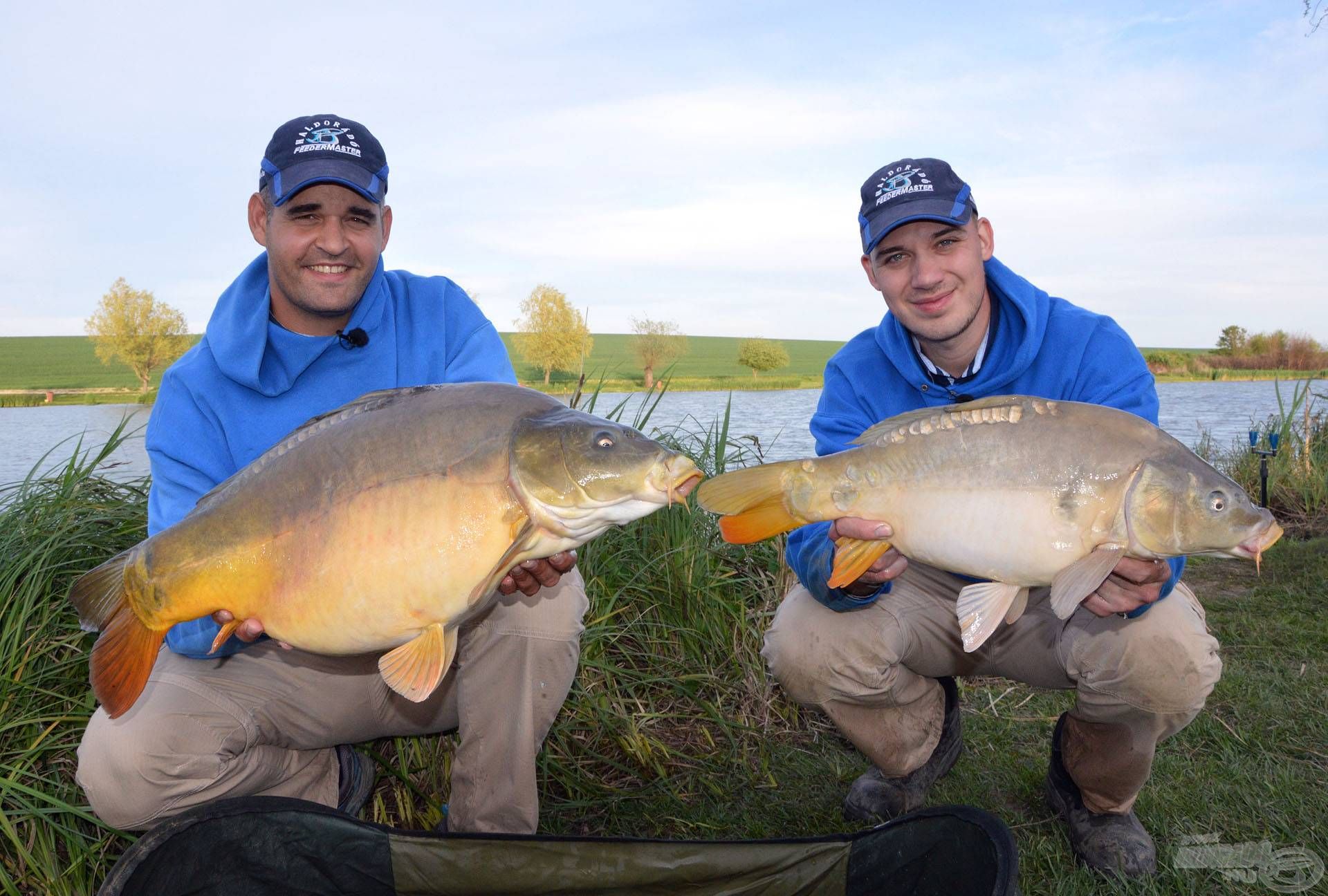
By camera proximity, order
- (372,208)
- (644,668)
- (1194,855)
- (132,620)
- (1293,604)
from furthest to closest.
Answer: (1293,604) < (644,668) < (372,208) < (1194,855) < (132,620)

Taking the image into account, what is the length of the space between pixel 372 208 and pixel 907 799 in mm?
2042

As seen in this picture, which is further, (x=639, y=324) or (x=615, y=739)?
(x=639, y=324)

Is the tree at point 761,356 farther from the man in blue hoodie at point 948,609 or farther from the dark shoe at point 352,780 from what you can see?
the dark shoe at point 352,780

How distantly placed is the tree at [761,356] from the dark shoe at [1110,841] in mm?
41466

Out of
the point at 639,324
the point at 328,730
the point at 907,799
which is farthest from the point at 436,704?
the point at 639,324

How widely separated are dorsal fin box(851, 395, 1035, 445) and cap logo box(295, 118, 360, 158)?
145 centimetres

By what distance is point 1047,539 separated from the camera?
1.72 metres

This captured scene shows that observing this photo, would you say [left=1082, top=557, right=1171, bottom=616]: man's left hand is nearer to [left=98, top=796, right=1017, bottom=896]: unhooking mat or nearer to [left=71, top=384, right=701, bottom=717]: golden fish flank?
[left=98, top=796, right=1017, bottom=896]: unhooking mat

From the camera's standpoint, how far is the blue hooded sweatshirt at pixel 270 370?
2.17 meters

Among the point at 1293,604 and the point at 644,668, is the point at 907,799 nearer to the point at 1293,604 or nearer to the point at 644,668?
the point at 644,668

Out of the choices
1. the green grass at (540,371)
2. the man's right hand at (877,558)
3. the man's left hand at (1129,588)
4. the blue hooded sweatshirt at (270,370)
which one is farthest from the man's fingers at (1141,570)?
the green grass at (540,371)

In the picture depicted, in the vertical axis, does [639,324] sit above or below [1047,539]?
above

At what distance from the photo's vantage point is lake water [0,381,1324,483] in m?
4.16

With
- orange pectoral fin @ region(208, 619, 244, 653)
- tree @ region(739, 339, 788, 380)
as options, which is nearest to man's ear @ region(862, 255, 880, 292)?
orange pectoral fin @ region(208, 619, 244, 653)
